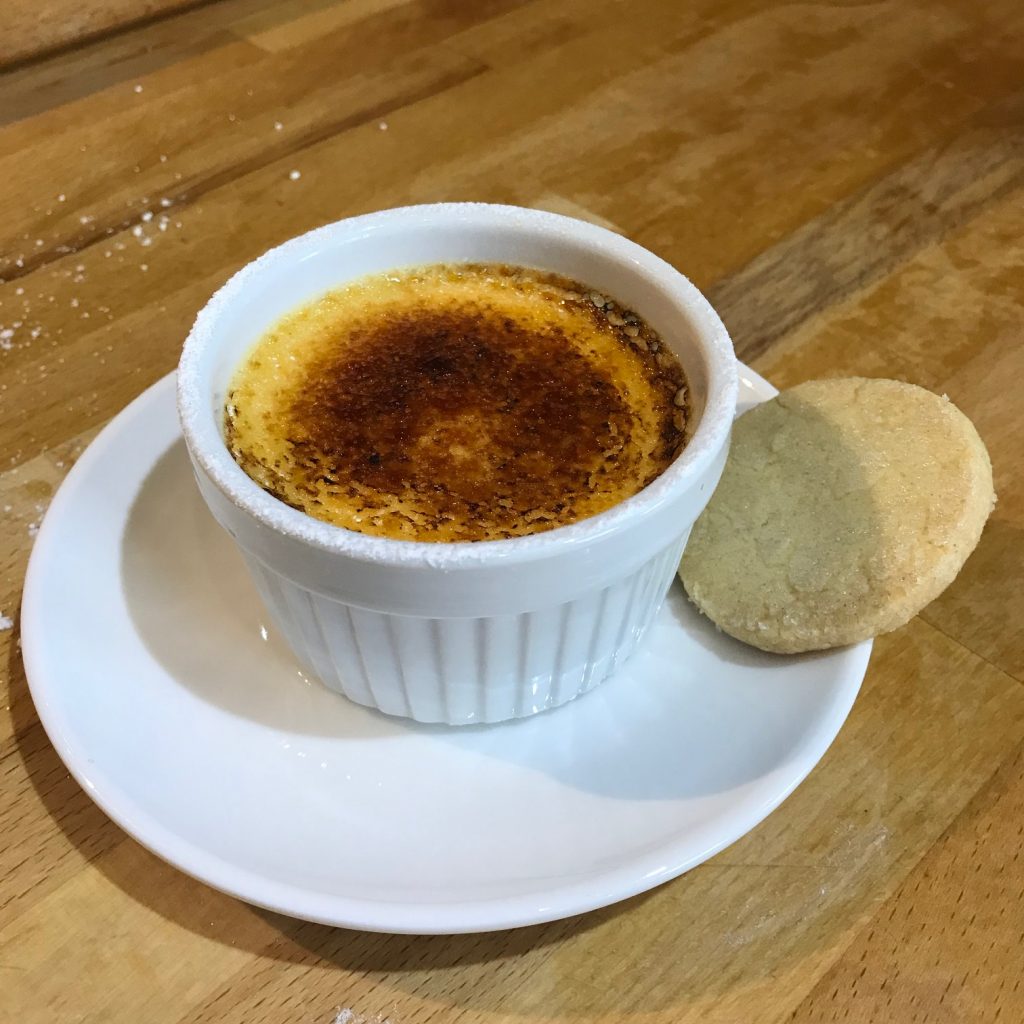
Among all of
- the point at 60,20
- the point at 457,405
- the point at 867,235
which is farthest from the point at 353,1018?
the point at 60,20

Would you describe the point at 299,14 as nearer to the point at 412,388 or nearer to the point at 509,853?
the point at 412,388

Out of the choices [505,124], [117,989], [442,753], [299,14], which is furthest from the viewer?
[299,14]

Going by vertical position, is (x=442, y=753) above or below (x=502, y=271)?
below

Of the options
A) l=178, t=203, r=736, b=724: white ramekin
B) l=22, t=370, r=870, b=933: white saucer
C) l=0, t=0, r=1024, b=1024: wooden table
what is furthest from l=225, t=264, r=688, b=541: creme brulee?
l=0, t=0, r=1024, b=1024: wooden table

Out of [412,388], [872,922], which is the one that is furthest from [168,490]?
[872,922]

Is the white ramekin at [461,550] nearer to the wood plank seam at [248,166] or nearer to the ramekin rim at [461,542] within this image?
the ramekin rim at [461,542]

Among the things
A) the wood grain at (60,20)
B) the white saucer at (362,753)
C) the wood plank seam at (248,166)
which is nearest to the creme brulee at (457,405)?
the white saucer at (362,753)
